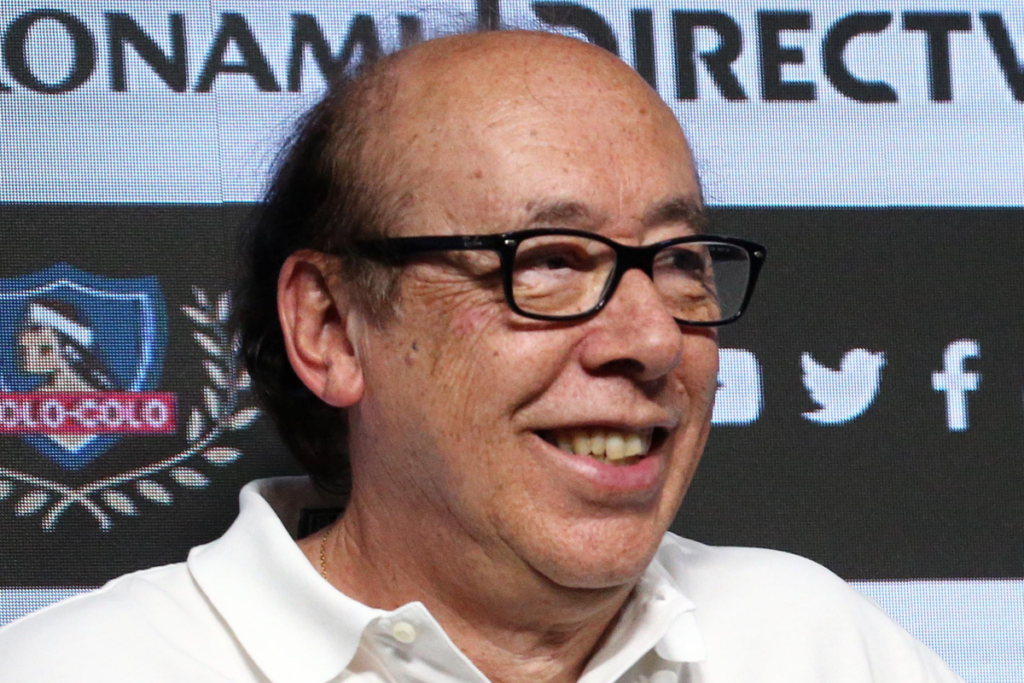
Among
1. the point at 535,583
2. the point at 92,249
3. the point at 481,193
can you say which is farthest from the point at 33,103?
the point at 535,583

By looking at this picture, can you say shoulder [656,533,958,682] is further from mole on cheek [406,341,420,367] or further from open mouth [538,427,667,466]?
mole on cheek [406,341,420,367]

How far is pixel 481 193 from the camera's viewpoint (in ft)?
3.86

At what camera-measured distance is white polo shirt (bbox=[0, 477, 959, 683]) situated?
117cm

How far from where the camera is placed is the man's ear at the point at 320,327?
127 centimetres

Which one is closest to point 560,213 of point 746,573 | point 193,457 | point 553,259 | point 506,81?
point 553,259

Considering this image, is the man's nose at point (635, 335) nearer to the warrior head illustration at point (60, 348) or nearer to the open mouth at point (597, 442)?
the open mouth at point (597, 442)

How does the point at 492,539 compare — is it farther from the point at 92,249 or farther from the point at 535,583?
the point at 92,249

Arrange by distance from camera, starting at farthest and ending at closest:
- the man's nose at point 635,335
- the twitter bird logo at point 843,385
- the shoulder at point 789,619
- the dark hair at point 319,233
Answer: the twitter bird logo at point 843,385 < the shoulder at point 789,619 < the dark hair at point 319,233 < the man's nose at point 635,335

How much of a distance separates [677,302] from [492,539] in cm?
32

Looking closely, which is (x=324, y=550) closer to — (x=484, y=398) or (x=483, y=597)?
(x=483, y=597)

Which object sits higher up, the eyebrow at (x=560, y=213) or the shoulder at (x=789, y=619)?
the eyebrow at (x=560, y=213)

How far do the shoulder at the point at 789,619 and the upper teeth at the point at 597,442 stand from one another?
31 cm

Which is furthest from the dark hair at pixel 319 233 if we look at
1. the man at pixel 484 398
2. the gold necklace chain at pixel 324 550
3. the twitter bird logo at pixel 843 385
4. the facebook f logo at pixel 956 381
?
the facebook f logo at pixel 956 381

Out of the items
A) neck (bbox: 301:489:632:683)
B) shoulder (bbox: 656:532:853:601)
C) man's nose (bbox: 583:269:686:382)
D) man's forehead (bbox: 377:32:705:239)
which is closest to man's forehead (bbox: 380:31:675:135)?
man's forehead (bbox: 377:32:705:239)
